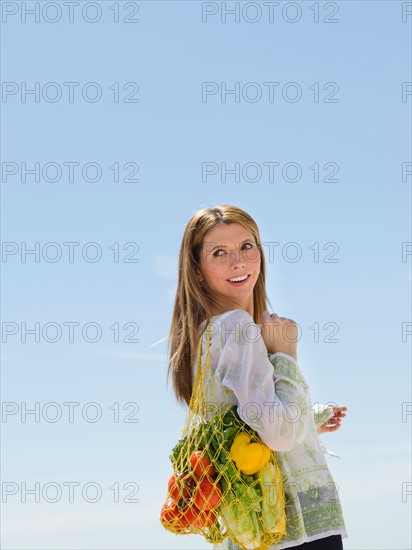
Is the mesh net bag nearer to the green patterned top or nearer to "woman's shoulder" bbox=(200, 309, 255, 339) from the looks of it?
the green patterned top

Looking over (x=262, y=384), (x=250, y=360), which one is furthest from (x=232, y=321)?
(x=262, y=384)

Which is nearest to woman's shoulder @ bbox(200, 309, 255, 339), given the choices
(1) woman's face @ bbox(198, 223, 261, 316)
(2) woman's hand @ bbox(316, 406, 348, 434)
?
(1) woman's face @ bbox(198, 223, 261, 316)

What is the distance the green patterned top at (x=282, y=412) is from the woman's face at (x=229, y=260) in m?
0.33

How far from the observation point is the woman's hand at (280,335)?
13.1 feet

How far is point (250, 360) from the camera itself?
12.5 feet

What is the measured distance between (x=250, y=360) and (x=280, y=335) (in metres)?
0.28

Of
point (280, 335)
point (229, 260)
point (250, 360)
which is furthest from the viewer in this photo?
point (229, 260)

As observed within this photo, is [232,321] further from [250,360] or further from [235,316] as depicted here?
[250,360]

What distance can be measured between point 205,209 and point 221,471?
1358 millimetres

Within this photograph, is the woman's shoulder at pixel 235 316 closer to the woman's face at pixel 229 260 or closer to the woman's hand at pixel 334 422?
the woman's face at pixel 229 260

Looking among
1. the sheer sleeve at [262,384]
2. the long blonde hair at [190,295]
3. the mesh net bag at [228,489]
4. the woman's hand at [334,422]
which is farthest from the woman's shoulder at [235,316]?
the woman's hand at [334,422]

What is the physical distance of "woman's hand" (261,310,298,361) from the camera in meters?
4.00

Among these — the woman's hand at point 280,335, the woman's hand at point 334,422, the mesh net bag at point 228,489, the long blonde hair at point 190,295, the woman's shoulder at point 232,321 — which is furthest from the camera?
the woman's hand at point 334,422

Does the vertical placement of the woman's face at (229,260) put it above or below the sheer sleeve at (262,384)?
above
